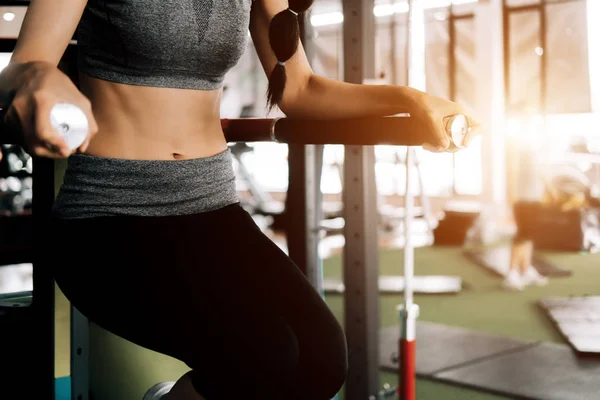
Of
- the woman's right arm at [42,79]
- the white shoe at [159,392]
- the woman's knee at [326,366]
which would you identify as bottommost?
the white shoe at [159,392]

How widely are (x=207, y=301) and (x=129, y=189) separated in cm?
21

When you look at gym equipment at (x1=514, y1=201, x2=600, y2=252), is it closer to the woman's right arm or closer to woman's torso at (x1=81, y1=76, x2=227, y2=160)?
woman's torso at (x1=81, y1=76, x2=227, y2=160)

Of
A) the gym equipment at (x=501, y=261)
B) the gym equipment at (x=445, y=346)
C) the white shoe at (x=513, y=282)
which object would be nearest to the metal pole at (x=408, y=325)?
the gym equipment at (x=445, y=346)

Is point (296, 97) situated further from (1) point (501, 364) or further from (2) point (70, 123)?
(1) point (501, 364)

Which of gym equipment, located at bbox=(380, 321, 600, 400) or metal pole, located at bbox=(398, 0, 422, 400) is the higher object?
metal pole, located at bbox=(398, 0, 422, 400)

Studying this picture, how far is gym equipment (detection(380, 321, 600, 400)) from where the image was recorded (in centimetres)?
230

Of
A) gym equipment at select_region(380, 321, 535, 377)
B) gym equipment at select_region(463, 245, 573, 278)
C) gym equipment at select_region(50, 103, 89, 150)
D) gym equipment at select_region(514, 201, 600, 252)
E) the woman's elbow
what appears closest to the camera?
gym equipment at select_region(50, 103, 89, 150)

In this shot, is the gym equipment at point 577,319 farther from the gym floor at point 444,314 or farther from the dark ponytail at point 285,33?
the dark ponytail at point 285,33

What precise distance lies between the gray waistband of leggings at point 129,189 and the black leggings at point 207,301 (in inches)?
0.6

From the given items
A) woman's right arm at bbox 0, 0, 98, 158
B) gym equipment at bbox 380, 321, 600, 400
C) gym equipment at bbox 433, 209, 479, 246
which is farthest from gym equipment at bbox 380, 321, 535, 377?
gym equipment at bbox 433, 209, 479, 246

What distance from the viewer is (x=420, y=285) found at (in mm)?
4246

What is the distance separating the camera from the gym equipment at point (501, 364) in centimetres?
230

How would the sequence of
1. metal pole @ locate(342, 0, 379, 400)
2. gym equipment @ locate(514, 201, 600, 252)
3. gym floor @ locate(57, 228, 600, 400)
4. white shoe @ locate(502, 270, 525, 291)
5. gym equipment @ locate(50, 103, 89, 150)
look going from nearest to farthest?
gym equipment @ locate(50, 103, 89, 150), gym floor @ locate(57, 228, 600, 400), metal pole @ locate(342, 0, 379, 400), white shoe @ locate(502, 270, 525, 291), gym equipment @ locate(514, 201, 600, 252)

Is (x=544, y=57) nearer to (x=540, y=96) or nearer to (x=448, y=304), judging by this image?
(x=540, y=96)
